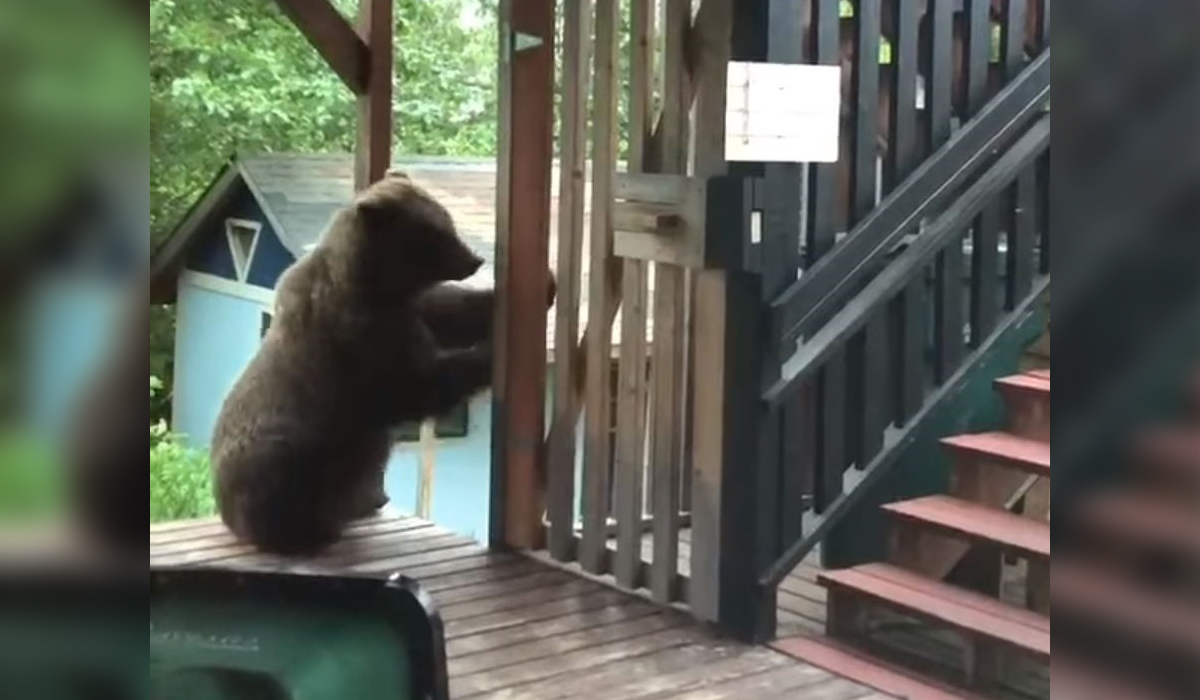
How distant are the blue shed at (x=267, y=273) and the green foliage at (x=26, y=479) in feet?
20.5

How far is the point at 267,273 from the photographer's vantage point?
8148 mm

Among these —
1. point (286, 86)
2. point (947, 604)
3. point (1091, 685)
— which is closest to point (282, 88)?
point (286, 86)

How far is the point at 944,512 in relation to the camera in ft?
14.3

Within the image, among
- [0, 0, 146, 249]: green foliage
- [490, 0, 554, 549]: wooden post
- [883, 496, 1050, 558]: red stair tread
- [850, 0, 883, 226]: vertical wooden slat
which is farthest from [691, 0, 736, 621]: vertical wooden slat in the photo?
[0, 0, 146, 249]: green foliage

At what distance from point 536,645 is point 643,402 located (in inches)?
Answer: 34.5

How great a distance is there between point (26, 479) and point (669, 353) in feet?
12.6

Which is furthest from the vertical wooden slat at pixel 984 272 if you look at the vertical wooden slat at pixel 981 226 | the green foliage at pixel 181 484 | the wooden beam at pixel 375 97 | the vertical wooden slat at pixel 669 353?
the green foliage at pixel 181 484

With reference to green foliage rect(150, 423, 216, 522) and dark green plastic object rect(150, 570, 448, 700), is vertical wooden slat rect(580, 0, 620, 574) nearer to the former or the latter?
green foliage rect(150, 423, 216, 522)

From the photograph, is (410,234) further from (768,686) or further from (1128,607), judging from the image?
(1128,607)

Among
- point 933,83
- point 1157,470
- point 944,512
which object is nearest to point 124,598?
point 1157,470

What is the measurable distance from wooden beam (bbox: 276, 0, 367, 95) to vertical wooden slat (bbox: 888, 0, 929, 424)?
2.03 m

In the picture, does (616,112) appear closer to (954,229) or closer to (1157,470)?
(954,229)

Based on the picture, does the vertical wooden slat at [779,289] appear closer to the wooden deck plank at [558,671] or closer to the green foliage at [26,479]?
the wooden deck plank at [558,671]

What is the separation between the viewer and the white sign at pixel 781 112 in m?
4.10
